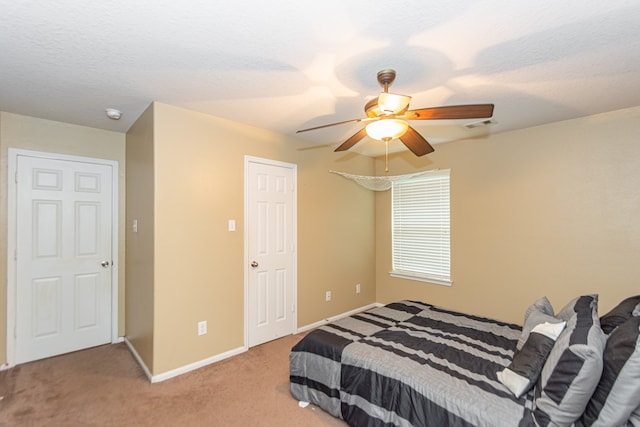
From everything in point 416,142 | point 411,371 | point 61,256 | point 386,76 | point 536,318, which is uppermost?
point 386,76

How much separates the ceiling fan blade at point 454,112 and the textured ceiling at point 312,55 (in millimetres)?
348

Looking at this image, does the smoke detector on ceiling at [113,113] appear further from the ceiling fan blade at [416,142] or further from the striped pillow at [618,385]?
the striped pillow at [618,385]

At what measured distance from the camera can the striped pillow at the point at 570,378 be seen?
4.33ft

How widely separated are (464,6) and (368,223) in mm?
3366

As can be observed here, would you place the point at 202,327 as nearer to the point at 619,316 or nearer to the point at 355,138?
the point at 355,138

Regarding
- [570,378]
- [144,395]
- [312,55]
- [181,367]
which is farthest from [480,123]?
[144,395]

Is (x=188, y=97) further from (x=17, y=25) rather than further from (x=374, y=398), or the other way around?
(x=374, y=398)

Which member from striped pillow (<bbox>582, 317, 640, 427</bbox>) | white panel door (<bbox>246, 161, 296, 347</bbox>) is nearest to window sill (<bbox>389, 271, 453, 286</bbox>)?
white panel door (<bbox>246, 161, 296, 347</bbox>)

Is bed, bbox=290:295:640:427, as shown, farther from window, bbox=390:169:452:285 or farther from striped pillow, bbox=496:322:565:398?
window, bbox=390:169:452:285

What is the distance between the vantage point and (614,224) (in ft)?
9.18

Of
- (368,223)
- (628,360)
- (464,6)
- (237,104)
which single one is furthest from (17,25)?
(368,223)

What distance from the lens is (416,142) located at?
90.5 inches

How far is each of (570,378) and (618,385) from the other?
0.51ft

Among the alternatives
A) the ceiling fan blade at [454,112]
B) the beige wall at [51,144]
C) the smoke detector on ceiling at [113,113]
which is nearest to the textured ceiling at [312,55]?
the smoke detector on ceiling at [113,113]
